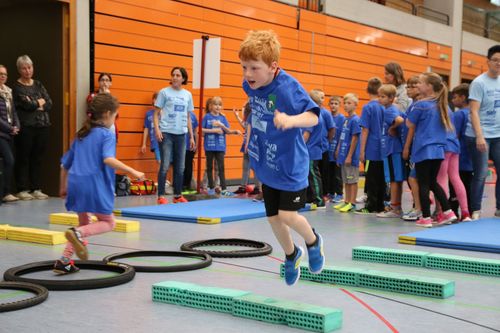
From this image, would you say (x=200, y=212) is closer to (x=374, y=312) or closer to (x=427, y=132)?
(x=427, y=132)

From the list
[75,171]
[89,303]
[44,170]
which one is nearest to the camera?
[89,303]

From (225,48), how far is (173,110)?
13.6ft

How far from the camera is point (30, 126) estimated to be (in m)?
8.39

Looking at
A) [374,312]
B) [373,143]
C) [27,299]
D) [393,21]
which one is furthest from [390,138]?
[393,21]

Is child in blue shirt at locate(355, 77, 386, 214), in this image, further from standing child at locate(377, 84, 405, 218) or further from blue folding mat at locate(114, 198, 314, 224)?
blue folding mat at locate(114, 198, 314, 224)

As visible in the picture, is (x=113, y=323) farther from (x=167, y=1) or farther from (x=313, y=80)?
(x=313, y=80)

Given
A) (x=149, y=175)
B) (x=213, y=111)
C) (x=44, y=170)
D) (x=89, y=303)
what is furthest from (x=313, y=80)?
(x=89, y=303)

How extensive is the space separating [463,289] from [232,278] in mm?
1434

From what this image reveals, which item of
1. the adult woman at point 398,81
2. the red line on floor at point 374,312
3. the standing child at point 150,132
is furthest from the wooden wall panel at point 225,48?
the red line on floor at point 374,312

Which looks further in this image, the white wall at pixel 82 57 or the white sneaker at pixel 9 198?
the white wall at pixel 82 57

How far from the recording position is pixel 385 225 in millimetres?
6582

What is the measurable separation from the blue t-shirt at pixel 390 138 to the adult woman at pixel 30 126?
179 inches

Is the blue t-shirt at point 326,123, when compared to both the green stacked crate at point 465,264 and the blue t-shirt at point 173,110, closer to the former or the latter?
the blue t-shirt at point 173,110

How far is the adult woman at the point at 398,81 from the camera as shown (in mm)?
7246
